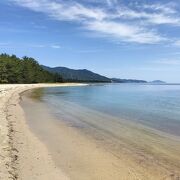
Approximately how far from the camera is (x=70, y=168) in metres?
11.4

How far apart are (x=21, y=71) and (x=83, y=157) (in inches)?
4750

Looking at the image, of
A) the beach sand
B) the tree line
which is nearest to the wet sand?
the beach sand

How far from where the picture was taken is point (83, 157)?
13.1m

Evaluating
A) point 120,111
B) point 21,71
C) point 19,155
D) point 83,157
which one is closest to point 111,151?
point 83,157

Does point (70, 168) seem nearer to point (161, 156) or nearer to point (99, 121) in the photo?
point (161, 156)

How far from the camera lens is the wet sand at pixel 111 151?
1115 cm

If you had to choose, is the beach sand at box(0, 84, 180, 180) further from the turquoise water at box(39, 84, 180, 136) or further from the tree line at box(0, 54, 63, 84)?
the tree line at box(0, 54, 63, 84)

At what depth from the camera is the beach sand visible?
421 inches

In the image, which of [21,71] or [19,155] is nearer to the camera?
[19,155]

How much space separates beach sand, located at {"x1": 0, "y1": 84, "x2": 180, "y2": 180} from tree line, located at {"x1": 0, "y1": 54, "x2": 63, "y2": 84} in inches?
3953

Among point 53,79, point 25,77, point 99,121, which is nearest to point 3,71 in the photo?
point 25,77

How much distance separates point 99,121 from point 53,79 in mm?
153730

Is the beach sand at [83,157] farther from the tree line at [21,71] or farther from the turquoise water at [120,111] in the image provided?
the tree line at [21,71]

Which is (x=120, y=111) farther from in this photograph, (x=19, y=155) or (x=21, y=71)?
(x=21, y=71)
